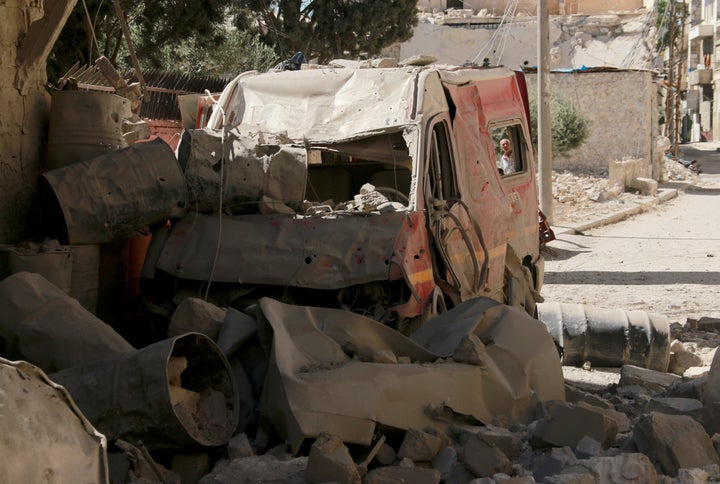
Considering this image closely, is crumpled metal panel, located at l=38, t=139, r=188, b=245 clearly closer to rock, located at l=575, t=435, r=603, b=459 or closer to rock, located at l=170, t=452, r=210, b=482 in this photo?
rock, located at l=170, t=452, r=210, b=482

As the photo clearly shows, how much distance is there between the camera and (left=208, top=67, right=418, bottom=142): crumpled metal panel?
6.44 meters

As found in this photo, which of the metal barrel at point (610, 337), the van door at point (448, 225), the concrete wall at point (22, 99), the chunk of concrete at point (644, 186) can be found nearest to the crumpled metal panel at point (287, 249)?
the van door at point (448, 225)

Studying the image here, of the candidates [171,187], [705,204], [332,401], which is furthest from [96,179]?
[705,204]

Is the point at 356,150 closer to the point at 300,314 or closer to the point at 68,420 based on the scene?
the point at 300,314

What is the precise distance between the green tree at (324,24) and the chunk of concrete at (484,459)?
19.0 metres

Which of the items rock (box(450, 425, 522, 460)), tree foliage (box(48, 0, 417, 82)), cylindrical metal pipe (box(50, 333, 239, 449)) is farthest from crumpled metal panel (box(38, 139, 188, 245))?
tree foliage (box(48, 0, 417, 82))

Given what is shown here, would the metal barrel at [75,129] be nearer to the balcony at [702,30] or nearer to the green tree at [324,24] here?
the green tree at [324,24]

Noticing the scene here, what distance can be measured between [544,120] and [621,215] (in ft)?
14.7

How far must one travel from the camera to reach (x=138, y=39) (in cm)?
1700

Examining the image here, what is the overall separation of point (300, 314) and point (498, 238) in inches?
123

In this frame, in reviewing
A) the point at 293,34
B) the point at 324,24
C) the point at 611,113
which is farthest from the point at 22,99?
the point at 611,113

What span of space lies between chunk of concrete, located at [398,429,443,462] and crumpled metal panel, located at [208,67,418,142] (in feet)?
9.70

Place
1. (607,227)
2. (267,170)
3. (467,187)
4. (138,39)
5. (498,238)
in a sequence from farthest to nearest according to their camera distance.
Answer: (607,227)
(138,39)
(498,238)
(467,187)
(267,170)

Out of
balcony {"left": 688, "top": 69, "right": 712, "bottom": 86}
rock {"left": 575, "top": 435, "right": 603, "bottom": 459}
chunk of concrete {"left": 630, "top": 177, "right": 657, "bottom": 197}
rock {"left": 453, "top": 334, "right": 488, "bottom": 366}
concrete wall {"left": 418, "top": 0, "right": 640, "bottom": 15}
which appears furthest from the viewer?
balcony {"left": 688, "top": 69, "right": 712, "bottom": 86}
